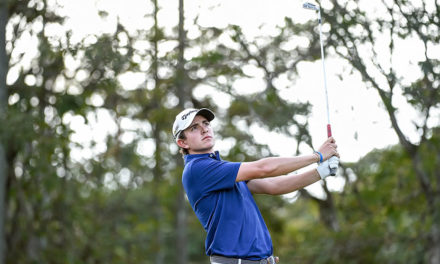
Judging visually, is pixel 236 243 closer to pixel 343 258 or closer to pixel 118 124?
pixel 343 258

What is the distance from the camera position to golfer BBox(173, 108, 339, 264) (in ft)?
14.5

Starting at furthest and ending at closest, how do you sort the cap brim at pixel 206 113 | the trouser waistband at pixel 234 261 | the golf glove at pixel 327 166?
the cap brim at pixel 206 113 < the golf glove at pixel 327 166 < the trouser waistband at pixel 234 261

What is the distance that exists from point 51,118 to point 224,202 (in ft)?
28.3

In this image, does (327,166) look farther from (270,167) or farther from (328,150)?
(270,167)

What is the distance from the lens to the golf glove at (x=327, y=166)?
15.0 ft

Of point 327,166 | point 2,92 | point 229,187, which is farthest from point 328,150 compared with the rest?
point 2,92

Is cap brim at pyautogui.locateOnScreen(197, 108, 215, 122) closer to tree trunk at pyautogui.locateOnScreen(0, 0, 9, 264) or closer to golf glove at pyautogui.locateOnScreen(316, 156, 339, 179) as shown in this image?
golf glove at pyautogui.locateOnScreen(316, 156, 339, 179)

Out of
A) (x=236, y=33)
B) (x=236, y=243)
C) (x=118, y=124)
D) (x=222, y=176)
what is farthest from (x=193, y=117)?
(x=118, y=124)

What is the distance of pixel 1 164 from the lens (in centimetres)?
1005

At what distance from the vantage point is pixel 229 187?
448 cm

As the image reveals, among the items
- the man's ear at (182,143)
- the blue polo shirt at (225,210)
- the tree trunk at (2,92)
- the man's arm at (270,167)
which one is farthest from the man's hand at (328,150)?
the tree trunk at (2,92)

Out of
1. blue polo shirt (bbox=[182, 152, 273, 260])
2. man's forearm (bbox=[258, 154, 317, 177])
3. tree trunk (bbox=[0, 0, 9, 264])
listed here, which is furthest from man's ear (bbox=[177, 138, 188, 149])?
tree trunk (bbox=[0, 0, 9, 264])

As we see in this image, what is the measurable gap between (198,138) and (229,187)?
0.48 m

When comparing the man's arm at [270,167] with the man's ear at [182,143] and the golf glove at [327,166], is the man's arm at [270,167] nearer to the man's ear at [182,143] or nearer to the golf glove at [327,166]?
the golf glove at [327,166]
